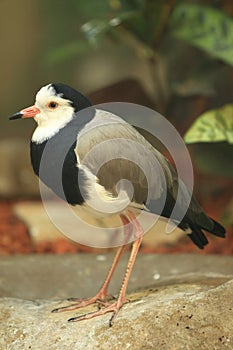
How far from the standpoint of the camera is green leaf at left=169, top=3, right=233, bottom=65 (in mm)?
4027

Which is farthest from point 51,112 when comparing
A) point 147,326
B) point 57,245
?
point 57,245

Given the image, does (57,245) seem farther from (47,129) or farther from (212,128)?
(47,129)

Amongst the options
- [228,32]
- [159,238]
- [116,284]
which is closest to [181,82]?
[228,32]

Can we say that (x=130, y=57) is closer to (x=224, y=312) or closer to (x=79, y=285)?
(x=79, y=285)

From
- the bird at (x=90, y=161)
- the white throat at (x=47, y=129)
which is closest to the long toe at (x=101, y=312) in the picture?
the bird at (x=90, y=161)

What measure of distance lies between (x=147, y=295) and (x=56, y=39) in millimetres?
4840

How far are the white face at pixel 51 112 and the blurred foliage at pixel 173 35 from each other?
1.18m

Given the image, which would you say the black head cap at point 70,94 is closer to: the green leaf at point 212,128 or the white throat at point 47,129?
the white throat at point 47,129

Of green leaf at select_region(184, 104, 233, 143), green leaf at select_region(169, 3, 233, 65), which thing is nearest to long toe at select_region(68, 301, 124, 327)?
green leaf at select_region(184, 104, 233, 143)

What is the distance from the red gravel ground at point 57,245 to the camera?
14.9 feet

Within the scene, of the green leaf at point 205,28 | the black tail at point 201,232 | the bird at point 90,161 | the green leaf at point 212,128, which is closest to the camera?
the bird at point 90,161

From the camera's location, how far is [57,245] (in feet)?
15.6

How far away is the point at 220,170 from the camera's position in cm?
444

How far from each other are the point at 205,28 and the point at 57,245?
1666 millimetres
